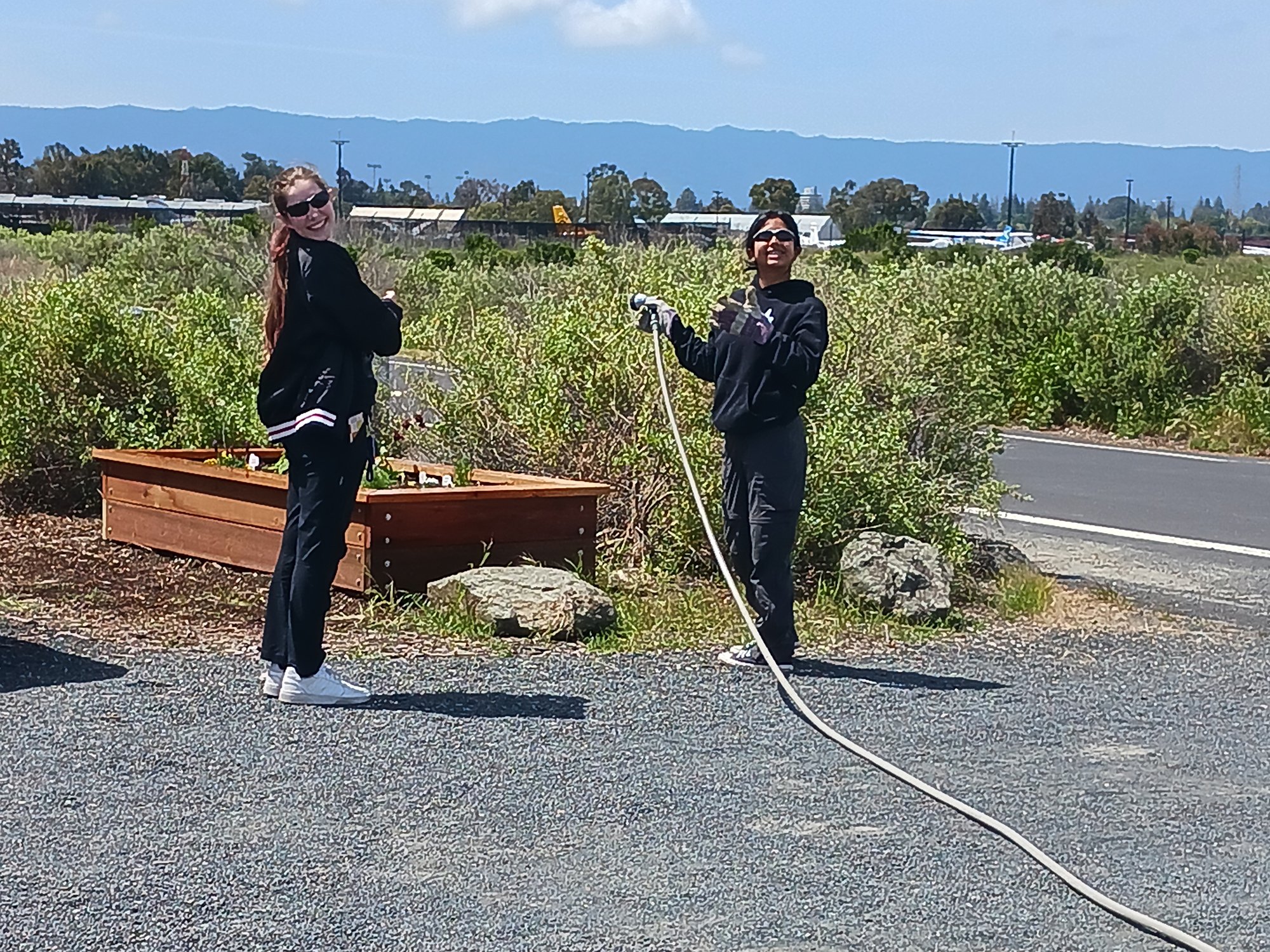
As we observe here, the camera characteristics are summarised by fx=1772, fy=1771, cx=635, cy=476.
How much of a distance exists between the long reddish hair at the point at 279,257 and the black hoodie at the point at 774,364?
169 centimetres

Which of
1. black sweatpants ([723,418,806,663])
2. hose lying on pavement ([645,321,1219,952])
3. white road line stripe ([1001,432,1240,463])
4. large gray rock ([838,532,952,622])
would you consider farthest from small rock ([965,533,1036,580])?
white road line stripe ([1001,432,1240,463])

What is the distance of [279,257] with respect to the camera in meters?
6.01

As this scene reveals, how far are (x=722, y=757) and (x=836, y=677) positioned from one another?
4.38 feet

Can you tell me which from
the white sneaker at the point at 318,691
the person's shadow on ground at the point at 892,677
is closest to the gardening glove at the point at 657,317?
the person's shadow on ground at the point at 892,677

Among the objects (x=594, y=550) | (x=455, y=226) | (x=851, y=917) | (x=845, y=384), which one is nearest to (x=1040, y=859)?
(x=851, y=917)

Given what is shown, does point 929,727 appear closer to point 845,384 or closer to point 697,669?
point 697,669

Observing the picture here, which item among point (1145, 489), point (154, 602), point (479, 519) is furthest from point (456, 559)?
point (1145, 489)

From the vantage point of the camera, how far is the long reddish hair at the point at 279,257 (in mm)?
5996

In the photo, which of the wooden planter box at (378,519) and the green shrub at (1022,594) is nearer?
the wooden planter box at (378,519)

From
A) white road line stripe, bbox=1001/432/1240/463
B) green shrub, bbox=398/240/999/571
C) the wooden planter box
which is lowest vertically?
white road line stripe, bbox=1001/432/1240/463

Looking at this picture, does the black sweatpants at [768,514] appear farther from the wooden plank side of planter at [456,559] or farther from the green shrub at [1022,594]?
the green shrub at [1022,594]

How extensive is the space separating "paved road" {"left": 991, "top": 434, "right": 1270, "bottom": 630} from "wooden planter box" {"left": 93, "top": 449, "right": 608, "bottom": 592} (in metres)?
3.31

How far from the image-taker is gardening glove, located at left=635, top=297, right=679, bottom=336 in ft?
23.1

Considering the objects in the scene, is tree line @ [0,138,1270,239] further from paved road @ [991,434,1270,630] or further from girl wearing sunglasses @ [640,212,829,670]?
girl wearing sunglasses @ [640,212,829,670]
